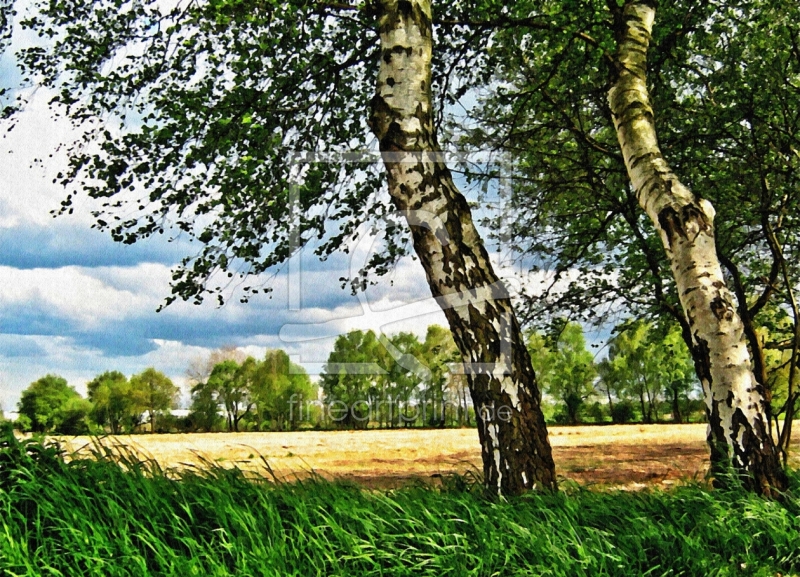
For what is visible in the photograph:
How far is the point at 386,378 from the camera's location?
90.6 ft

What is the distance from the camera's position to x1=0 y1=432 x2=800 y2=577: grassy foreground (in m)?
3.93

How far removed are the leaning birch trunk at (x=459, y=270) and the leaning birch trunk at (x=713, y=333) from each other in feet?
5.20

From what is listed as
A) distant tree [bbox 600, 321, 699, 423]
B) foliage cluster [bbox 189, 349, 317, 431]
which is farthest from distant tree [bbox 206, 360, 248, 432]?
distant tree [bbox 600, 321, 699, 423]

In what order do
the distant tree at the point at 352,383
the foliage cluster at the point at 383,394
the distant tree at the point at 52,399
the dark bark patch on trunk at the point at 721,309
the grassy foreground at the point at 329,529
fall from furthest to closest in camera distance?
the distant tree at the point at 52,399 → the foliage cluster at the point at 383,394 → the distant tree at the point at 352,383 → the dark bark patch on trunk at the point at 721,309 → the grassy foreground at the point at 329,529

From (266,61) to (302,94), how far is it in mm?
573

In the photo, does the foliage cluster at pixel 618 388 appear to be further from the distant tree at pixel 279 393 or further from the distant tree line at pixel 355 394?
the distant tree at pixel 279 393

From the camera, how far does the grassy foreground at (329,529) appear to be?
12.9ft

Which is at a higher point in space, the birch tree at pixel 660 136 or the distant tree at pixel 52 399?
the birch tree at pixel 660 136

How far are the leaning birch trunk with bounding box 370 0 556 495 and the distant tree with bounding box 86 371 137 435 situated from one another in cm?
2507

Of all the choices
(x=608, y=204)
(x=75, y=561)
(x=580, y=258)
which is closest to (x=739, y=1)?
(x=608, y=204)

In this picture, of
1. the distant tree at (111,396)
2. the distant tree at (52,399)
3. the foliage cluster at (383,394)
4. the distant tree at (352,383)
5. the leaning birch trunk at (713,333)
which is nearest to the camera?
the leaning birch trunk at (713,333)

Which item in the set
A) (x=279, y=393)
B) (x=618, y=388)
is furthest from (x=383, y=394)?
(x=618, y=388)

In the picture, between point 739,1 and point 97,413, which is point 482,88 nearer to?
point 739,1

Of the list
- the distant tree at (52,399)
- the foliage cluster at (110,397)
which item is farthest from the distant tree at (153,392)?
the distant tree at (52,399)
